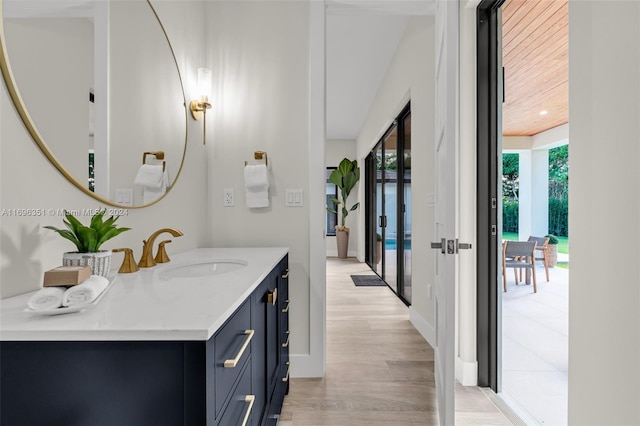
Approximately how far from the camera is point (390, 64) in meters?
3.99

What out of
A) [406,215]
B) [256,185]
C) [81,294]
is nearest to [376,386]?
[256,185]

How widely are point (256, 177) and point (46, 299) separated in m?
1.49

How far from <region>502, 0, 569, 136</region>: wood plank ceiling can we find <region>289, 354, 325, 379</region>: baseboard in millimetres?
2558

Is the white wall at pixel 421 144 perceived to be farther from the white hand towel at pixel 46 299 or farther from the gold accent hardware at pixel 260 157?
the white hand towel at pixel 46 299

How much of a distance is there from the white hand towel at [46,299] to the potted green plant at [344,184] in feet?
21.6

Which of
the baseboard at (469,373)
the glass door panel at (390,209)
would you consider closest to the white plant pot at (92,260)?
the baseboard at (469,373)

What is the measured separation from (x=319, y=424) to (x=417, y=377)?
31.0 inches

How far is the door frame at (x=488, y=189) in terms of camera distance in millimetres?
1960

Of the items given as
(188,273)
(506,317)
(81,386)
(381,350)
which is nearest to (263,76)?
(188,273)

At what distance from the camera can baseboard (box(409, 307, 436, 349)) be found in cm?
264

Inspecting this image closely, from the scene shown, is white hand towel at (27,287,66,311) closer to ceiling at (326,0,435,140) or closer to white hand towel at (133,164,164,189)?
white hand towel at (133,164,164,189)

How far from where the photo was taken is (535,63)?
2.93m

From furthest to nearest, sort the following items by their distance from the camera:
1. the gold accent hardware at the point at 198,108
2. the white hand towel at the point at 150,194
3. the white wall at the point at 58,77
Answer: the gold accent hardware at the point at 198,108
the white hand towel at the point at 150,194
the white wall at the point at 58,77

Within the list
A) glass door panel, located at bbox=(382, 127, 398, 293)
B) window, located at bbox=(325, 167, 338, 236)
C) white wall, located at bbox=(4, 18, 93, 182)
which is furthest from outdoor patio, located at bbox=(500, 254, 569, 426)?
window, located at bbox=(325, 167, 338, 236)
